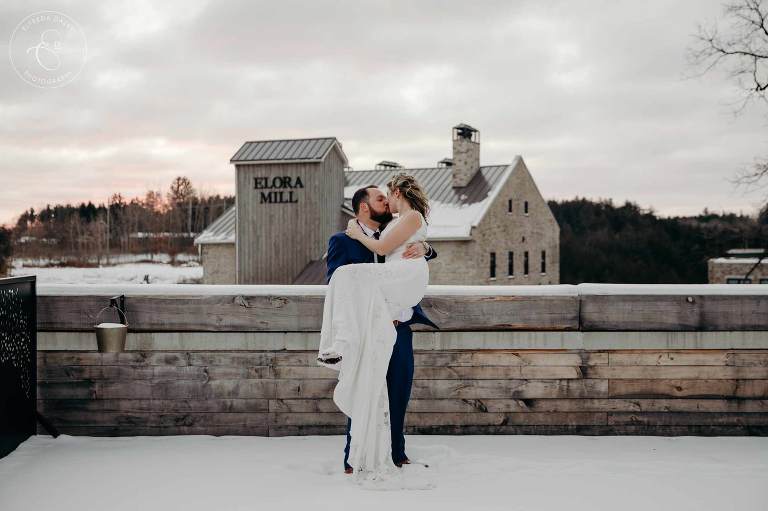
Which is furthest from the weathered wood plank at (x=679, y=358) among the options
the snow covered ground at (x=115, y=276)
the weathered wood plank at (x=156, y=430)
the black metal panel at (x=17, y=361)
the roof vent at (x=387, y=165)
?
the snow covered ground at (x=115, y=276)

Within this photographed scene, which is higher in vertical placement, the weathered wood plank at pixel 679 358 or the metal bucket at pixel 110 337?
the metal bucket at pixel 110 337

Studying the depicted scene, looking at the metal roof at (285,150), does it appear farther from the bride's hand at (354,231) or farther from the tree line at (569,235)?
the tree line at (569,235)

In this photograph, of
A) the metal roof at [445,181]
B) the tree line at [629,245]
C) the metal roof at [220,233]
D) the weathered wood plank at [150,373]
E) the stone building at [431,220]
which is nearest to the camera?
the weathered wood plank at [150,373]

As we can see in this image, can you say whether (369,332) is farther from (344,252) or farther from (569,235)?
(569,235)

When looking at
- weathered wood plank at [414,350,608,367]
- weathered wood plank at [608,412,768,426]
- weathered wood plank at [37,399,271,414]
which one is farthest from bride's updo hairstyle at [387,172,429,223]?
weathered wood plank at [608,412,768,426]

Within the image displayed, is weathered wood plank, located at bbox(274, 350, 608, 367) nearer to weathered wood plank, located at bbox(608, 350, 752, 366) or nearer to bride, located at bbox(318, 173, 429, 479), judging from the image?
weathered wood plank, located at bbox(608, 350, 752, 366)

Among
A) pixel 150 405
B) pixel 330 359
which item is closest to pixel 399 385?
pixel 330 359

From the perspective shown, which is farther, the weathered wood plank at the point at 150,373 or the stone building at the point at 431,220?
the stone building at the point at 431,220

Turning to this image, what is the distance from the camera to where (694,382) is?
538cm

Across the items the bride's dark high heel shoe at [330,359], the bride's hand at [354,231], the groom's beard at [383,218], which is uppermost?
the groom's beard at [383,218]

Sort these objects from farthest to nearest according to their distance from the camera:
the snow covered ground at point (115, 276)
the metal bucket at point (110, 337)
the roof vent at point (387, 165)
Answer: the snow covered ground at point (115, 276) → the roof vent at point (387, 165) → the metal bucket at point (110, 337)

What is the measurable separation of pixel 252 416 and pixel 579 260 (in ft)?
187

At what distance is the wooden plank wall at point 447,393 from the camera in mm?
5332

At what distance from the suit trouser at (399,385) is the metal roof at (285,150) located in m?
19.4
